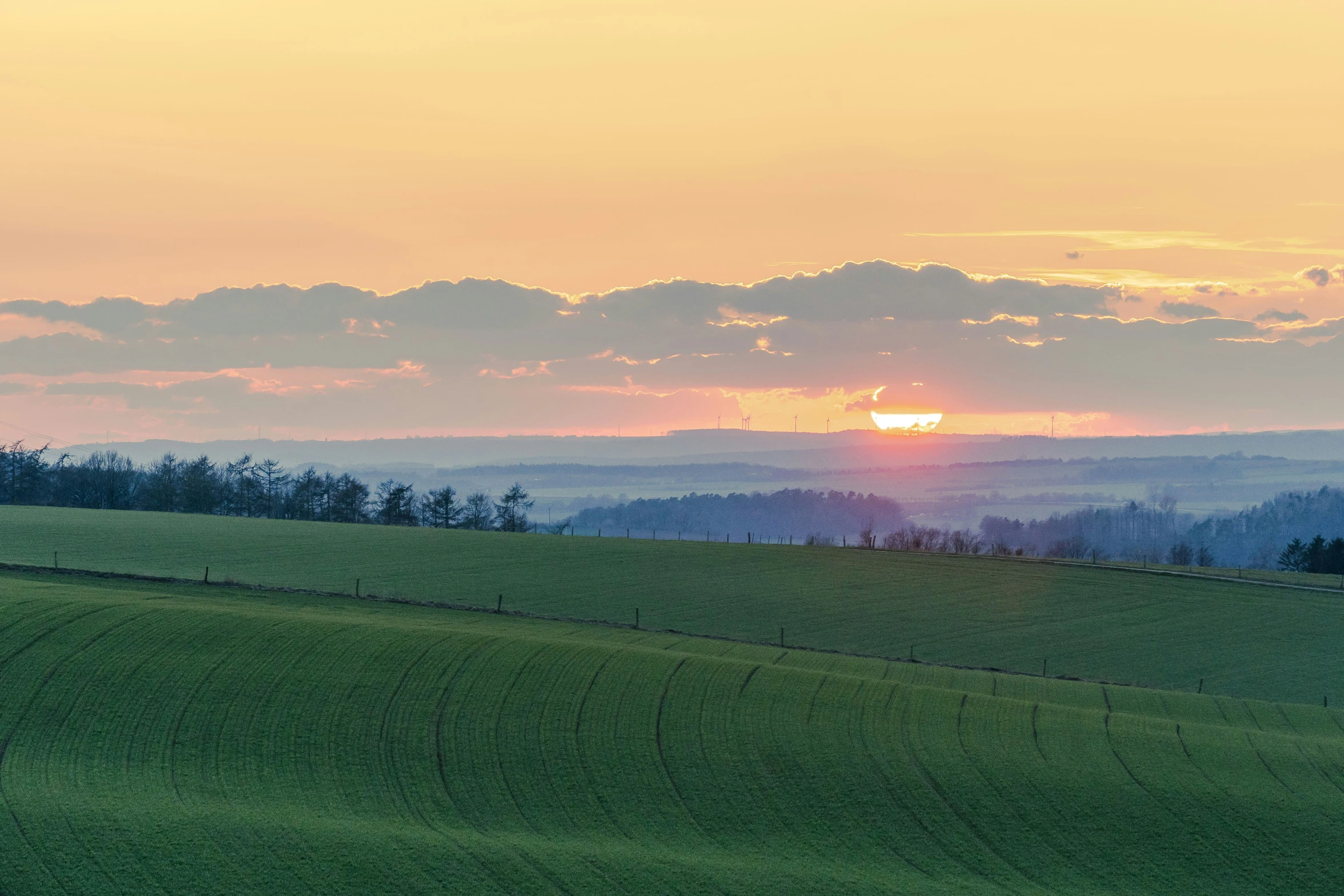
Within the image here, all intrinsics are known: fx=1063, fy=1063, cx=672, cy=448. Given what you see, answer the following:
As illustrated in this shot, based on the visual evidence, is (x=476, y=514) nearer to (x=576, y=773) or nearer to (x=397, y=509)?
(x=397, y=509)

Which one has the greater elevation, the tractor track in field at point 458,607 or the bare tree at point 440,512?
the bare tree at point 440,512

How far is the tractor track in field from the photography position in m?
53.1

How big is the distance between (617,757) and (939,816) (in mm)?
9692

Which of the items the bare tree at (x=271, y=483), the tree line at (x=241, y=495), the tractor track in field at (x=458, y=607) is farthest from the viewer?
the bare tree at (x=271, y=483)

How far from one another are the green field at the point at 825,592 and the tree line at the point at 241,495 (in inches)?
1795

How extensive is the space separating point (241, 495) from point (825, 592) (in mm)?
102193

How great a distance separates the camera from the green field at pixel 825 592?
57906 millimetres

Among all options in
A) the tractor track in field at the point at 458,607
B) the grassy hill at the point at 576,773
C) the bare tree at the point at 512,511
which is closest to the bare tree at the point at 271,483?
the bare tree at the point at 512,511

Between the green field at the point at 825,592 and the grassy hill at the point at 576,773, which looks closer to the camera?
the grassy hill at the point at 576,773

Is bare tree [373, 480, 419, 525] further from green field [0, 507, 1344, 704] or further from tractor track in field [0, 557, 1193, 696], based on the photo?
tractor track in field [0, 557, 1193, 696]

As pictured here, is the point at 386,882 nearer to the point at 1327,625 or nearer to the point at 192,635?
the point at 192,635

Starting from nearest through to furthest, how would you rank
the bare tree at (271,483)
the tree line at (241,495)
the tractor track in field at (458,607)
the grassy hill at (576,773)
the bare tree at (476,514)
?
the grassy hill at (576,773)
the tractor track in field at (458,607)
the tree line at (241,495)
the bare tree at (476,514)
the bare tree at (271,483)

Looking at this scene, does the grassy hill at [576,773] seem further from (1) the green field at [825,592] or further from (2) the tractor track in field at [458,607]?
(1) the green field at [825,592]

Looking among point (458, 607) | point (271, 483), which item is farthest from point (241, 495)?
point (458, 607)
